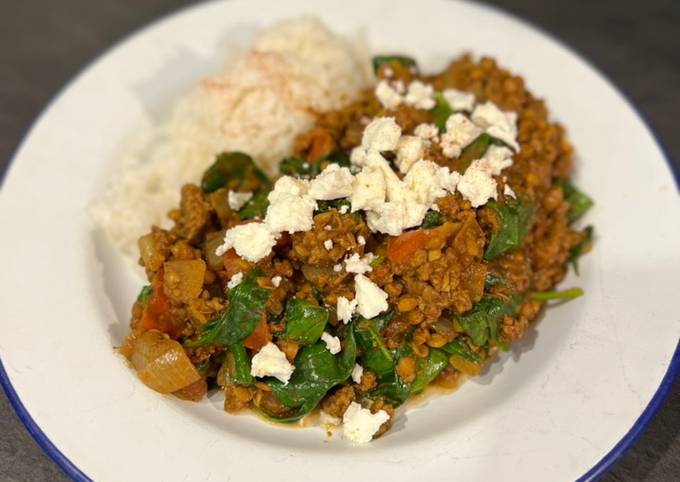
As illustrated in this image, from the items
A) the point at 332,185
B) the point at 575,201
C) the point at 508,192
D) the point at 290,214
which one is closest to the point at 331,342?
the point at 290,214

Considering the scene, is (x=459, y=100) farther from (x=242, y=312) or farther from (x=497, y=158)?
(x=242, y=312)

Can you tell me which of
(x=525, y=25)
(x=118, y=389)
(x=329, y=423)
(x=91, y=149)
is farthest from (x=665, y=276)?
(x=91, y=149)

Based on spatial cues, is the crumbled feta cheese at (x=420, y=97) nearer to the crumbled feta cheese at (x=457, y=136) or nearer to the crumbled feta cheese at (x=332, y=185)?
the crumbled feta cheese at (x=457, y=136)

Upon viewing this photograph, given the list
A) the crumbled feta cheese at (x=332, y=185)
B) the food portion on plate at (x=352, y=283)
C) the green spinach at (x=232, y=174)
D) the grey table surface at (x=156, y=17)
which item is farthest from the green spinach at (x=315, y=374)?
the grey table surface at (x=156, y=17)

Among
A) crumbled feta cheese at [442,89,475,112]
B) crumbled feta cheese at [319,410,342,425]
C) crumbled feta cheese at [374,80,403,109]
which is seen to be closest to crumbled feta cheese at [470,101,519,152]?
crumbled feta cheese at [442,89,475,112]

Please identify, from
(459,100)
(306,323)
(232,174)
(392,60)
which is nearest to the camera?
(306,323)

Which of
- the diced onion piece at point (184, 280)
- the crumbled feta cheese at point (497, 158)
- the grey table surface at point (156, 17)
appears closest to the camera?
the diced onion piece at point (184, 280)
